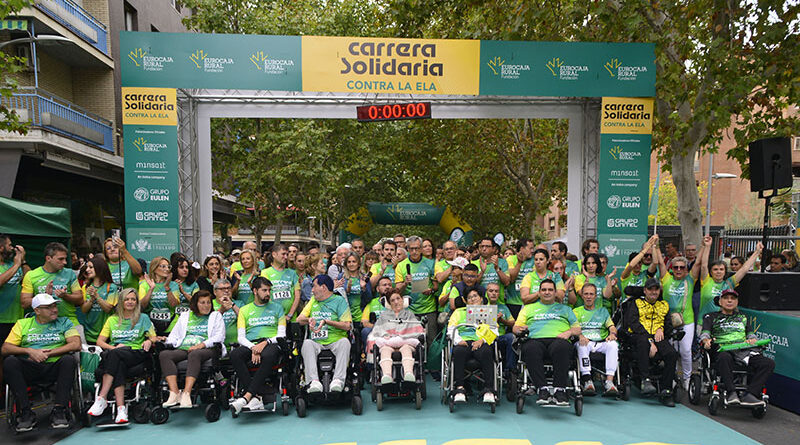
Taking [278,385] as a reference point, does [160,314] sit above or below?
Result: above

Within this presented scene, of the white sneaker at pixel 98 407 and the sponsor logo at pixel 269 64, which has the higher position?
the sponsor logo at pixel 269 64

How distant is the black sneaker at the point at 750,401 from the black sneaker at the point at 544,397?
6.75ft

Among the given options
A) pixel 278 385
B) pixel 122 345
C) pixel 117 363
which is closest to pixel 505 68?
pixel 278 385

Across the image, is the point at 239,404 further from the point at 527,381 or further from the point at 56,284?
the point at 527,381

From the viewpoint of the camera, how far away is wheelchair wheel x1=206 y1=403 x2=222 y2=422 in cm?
523

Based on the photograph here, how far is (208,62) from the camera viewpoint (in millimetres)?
8312

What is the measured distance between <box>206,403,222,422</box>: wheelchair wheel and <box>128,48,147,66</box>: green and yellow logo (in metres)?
5.97

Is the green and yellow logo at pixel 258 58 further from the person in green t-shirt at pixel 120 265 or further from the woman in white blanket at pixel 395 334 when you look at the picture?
the woman in white blanket at pixel 395 334

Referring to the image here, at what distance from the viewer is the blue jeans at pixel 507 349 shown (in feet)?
19.5

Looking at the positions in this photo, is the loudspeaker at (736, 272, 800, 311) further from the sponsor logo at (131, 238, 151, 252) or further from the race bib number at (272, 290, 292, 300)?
the sponsor logo at (131, 238, 151, 252)

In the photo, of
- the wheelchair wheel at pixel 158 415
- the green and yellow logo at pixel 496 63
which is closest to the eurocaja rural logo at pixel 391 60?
the green and yellow logo at pixel 496 63

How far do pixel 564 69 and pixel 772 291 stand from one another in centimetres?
467

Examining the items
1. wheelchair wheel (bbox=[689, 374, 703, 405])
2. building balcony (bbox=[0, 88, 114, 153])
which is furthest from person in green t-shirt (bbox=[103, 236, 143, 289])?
wheelchair wheel (bbox=[689, 374, 703, 405])

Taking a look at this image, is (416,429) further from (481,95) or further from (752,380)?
(481,95)
